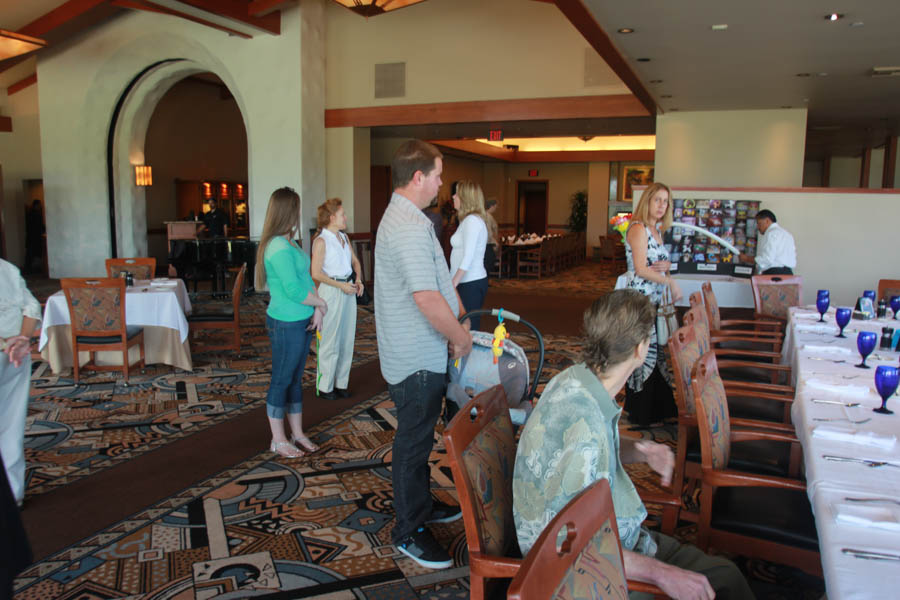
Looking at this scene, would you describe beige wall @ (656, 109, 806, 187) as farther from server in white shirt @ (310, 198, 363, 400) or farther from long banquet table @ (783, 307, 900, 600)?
long banquet table @ (783, 307, 900, 600)

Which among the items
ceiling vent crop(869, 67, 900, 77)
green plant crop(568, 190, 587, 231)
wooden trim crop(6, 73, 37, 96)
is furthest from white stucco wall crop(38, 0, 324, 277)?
green plant crop(568, 190, 587, 231)

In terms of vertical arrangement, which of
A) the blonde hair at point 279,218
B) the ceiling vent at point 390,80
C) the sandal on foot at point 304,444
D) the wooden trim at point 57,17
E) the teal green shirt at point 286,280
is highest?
the wooden trim at point 57,17

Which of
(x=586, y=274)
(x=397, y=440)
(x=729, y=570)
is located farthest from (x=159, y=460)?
(x=586, y=274)

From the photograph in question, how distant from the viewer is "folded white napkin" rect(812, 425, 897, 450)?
2.10 m

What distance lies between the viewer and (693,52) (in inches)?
235

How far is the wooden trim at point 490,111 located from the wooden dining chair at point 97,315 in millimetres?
7320

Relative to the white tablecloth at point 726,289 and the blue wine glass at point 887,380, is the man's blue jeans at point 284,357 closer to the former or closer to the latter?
the blue wine glass at point 887,380

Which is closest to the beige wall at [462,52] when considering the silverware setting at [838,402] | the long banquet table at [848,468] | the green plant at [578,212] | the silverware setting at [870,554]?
the long banquet table at [848,468]

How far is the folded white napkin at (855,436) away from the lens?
2.10 meters

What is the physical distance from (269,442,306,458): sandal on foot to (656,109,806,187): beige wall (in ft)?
25.7

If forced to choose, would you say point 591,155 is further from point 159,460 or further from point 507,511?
point 507,511

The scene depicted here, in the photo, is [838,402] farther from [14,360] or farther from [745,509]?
[14,360]

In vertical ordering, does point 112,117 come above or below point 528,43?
below

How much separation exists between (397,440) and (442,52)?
10207 millimetres
